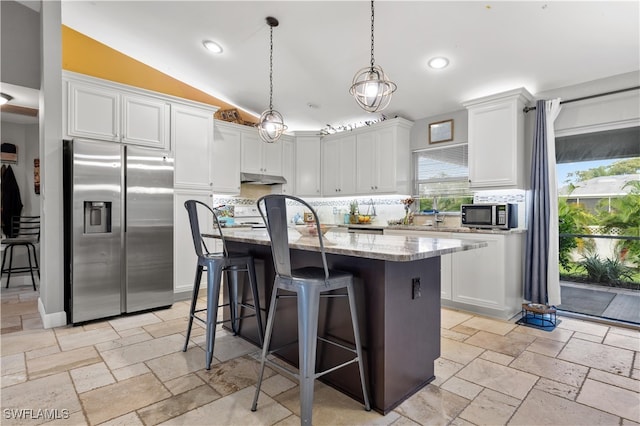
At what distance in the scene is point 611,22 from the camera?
2.76 m

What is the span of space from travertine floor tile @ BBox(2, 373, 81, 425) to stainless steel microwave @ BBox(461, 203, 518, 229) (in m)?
3.79

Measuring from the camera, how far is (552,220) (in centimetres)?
348

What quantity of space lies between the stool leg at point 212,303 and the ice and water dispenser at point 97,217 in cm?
176

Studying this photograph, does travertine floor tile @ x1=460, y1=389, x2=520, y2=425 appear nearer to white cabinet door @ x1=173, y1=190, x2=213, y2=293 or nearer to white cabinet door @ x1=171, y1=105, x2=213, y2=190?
white cabinet door @ x1=173, y1=190, x2=213, y2=293

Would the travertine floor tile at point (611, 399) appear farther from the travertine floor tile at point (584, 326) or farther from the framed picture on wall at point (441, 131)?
the framed picture on wall at point (441, 131)

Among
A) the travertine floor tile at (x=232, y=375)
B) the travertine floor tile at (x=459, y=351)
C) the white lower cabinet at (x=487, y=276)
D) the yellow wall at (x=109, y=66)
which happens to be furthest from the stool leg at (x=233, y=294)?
the yellow wall at (x=109, y=66)

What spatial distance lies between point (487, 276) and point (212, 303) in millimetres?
2820

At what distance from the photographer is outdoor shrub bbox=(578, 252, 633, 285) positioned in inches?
138

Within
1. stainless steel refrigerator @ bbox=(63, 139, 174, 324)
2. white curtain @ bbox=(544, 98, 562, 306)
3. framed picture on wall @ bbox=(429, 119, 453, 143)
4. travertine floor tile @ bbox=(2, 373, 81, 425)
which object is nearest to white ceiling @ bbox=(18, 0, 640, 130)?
framed picture on wall @ bbox=(429, 119, 453, 143)

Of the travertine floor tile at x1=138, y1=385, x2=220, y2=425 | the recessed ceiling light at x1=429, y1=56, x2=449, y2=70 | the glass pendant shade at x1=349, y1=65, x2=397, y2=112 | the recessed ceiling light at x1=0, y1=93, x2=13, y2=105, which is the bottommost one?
the travertine floor tile at x1=138, y1=385, x2=220, y2=425

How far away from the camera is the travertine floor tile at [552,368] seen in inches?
88.9

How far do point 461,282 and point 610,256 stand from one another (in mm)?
1534

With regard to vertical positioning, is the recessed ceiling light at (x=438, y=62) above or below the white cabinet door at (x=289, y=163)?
above

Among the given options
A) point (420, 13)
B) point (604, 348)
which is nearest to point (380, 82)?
point (420, 13)
